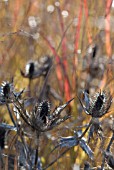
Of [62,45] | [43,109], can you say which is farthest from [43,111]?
[62,45]

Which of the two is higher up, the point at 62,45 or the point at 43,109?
the point at 62,45

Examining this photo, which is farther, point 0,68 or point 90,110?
point 0,68

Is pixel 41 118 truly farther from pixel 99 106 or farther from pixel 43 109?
pixel 99 106

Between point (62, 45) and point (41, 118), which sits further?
point (62, 45)

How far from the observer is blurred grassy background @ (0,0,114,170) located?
147 centimetres

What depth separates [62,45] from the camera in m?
1.77

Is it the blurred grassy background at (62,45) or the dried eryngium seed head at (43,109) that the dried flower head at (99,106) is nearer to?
the dried eryngium seed head at (43,109)

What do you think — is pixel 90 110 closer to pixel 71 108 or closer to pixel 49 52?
pixel 71 108

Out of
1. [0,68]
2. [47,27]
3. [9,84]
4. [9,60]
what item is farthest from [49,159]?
[47,27]

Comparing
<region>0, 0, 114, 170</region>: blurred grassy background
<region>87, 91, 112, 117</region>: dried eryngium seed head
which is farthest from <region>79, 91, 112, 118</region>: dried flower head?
<region>0, 0, 114, 170</region>: blurred grassy background

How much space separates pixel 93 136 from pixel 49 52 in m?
1.16

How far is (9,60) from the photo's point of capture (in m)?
1.90

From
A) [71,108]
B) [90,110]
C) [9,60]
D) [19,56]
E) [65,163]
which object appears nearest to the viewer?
[90,110]

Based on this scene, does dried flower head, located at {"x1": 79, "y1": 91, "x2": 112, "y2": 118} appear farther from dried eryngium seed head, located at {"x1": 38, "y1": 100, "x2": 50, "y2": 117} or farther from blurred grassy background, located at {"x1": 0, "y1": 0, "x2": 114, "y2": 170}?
blurred grassy background, located at {"x1": 0, "y1": 0, "x2": 114, "y2": 170}
